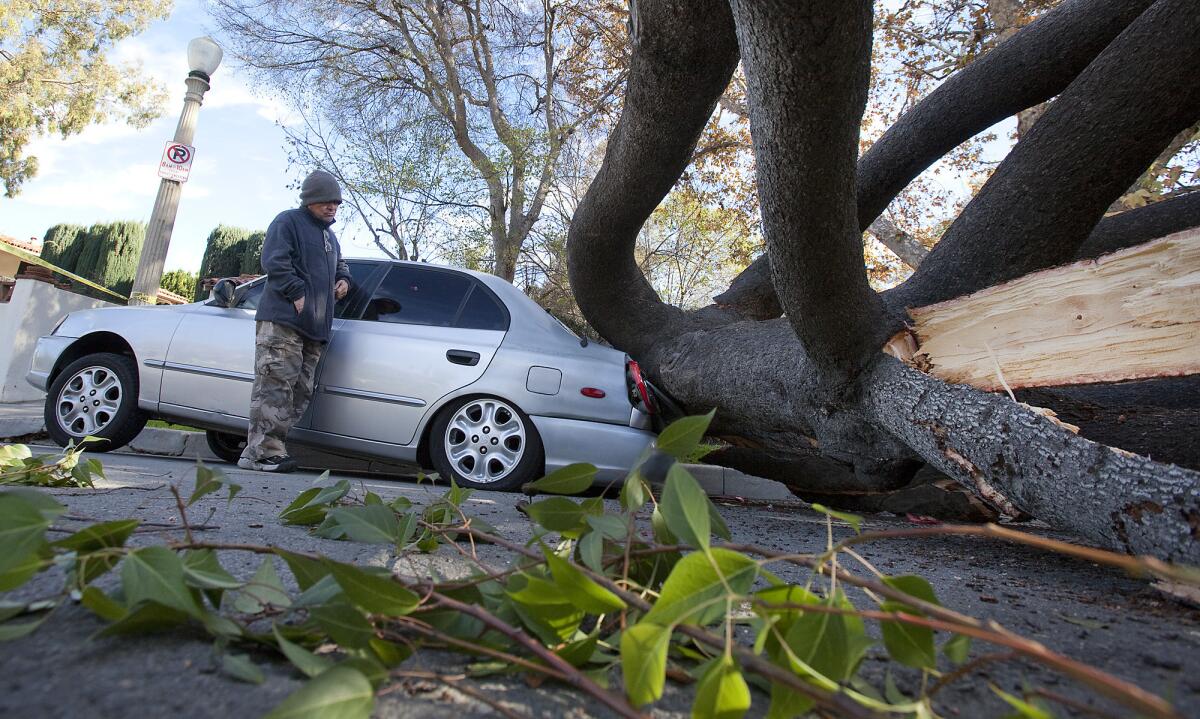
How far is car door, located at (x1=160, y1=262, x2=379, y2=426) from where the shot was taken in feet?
16.9

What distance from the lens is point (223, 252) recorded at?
67.1 ft

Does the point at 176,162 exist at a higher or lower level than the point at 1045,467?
higher

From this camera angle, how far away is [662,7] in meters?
3.01

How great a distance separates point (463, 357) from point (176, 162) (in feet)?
25.4

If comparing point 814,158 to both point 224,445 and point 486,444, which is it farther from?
point 224,445

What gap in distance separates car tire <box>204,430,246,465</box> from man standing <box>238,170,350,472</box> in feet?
6.29

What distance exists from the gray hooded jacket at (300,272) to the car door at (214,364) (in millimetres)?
506

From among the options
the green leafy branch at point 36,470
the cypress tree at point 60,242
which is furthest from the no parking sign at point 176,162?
the cypress tree at point 60,242

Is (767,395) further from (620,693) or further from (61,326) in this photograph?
(61,326)

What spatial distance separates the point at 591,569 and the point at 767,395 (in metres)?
3.03

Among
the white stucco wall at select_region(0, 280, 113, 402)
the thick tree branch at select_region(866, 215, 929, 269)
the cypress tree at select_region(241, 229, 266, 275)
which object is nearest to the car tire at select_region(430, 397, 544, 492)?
the white stucco wall at select_region(0, 280, 113, 402)

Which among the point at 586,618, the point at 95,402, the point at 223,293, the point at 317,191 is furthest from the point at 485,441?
the point at 586,618

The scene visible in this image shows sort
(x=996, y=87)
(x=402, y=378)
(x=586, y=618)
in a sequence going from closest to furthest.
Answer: (x=586, y=618)
(x=996, y=87)
(x=402, y=378)

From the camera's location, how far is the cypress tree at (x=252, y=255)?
64.8 feet
